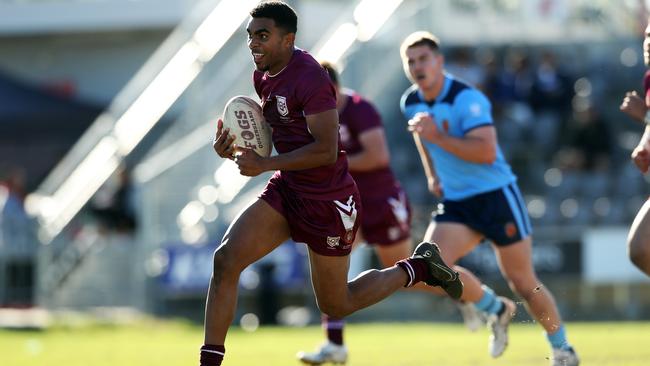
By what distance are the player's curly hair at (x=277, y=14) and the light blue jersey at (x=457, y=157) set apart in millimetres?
2366

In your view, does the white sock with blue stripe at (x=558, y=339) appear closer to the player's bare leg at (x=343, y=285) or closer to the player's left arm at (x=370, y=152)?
the player's bare leg at (x=343, y=285)

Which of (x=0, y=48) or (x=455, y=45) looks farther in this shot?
(x=0, y=48)

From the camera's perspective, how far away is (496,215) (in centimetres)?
1037

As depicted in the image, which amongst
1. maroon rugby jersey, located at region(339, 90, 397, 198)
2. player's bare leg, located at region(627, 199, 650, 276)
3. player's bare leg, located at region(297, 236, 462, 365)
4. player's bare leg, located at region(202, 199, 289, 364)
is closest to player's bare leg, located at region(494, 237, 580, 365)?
player's bare leg, located at region(297, 236, 462, 365)

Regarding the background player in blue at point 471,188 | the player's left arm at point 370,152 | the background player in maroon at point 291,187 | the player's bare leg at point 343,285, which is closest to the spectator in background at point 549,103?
the player's left arm at point 370,152

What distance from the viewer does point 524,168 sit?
70.2 feet

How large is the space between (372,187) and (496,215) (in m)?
1.80

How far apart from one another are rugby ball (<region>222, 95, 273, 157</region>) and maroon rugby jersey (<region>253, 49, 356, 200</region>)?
56 mm

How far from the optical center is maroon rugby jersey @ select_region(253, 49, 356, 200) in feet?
27.1

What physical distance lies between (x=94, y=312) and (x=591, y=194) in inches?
293

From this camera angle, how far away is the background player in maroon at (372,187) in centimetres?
1152

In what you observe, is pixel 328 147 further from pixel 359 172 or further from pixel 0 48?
pixel 0 48

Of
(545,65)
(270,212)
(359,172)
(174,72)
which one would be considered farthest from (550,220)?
(270,212)

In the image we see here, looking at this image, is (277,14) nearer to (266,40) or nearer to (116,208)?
(266,40)
